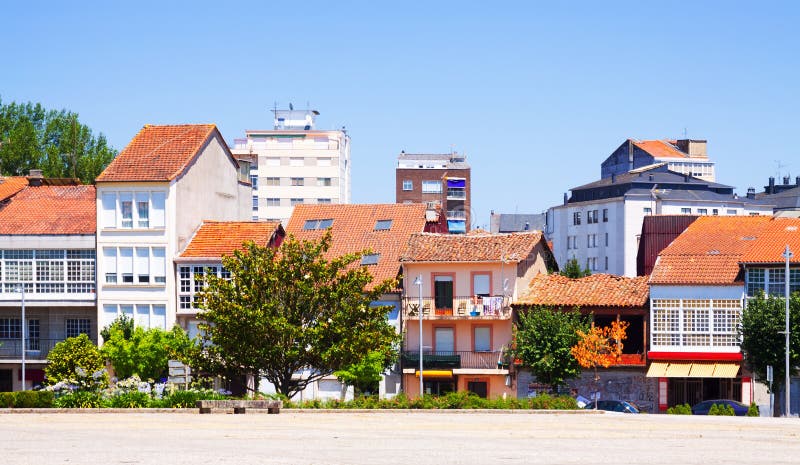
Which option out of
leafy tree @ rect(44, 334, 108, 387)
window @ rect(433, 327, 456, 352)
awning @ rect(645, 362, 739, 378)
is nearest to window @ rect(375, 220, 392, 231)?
window @ rect(433, 327, 456, 352)

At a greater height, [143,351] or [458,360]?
[143,351]

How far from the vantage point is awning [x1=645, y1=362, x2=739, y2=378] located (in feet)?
218

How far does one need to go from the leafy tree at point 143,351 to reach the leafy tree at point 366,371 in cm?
720

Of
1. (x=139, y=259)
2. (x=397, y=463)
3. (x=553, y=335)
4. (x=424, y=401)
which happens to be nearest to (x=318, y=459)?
(x=397, y=463)

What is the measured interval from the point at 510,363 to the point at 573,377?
11.5ft

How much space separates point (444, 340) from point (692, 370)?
12.2m

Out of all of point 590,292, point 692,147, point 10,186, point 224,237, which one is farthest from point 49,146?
point 692,147

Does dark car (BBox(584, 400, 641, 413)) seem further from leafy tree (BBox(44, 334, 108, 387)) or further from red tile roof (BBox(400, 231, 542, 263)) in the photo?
leafy tree (BBox(44, 334, 108, 387))

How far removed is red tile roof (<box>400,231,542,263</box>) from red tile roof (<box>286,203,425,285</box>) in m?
1.21

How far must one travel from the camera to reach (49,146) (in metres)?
99.5

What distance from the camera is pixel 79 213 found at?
74500 millimetres

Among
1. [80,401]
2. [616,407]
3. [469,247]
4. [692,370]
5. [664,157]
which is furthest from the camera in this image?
[664,157]

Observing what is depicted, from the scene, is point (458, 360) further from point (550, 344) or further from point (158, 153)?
point (158, 153)

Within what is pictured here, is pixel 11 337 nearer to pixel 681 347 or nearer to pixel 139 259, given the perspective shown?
pixel 139 259
